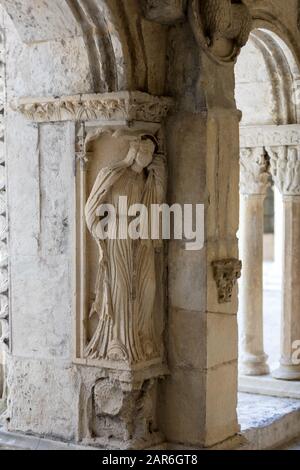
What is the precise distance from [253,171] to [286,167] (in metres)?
0.27

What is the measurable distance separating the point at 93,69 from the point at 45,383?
161 centimetres

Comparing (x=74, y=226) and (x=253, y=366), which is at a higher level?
(x=74, y=226)

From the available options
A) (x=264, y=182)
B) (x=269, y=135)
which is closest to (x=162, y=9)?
(x=269, y=135)

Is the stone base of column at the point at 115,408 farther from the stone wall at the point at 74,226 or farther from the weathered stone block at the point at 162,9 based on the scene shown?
the weathered stone block at the point at 162,9

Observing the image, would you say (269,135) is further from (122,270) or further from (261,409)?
(122,270)

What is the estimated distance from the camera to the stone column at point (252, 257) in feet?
22.3

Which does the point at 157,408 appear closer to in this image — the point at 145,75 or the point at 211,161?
the point at 211,161

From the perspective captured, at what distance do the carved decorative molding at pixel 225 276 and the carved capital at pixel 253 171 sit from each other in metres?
1.67

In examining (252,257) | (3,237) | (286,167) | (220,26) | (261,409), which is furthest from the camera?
(252,257)

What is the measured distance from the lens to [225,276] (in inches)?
203

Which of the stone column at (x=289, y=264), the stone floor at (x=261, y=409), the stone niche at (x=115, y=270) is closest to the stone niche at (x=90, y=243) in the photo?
the stone niche at (x=115, y=270)
